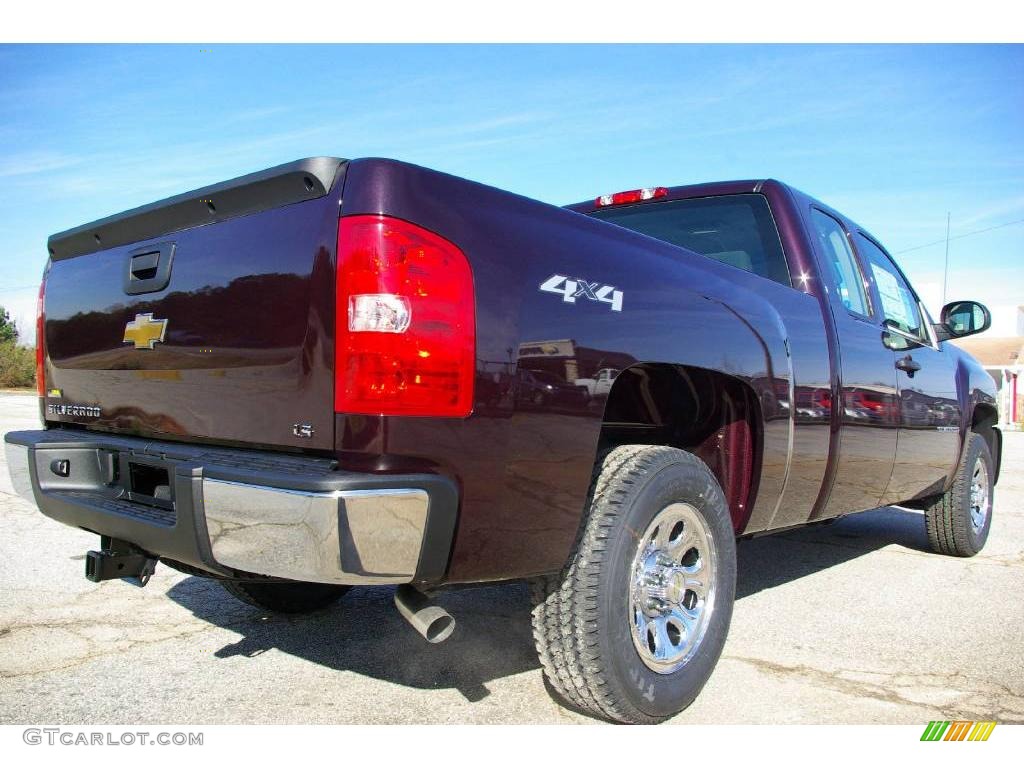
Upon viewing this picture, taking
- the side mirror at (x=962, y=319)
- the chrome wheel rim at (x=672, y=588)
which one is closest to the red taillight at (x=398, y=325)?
the chrome wheel rim at (x=672, y=588)

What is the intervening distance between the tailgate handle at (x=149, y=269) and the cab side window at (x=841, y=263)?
280 centimetres

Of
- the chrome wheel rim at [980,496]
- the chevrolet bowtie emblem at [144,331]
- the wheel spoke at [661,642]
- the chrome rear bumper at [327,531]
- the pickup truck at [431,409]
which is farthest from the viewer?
the chrome wheel rim at [980,496]

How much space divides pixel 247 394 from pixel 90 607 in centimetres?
218

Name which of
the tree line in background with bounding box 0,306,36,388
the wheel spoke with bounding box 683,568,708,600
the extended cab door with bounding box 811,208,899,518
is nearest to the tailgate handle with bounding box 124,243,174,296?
the wheel spoke with bounding box 683,568,708,600

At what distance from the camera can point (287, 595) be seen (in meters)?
3.57

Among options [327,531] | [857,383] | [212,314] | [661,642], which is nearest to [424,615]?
[327,531]

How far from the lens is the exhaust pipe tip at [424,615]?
2150mm

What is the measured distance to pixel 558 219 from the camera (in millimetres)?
2404

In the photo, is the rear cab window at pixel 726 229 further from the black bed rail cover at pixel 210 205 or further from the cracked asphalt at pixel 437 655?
the black bed rail cover at pixel 210 205

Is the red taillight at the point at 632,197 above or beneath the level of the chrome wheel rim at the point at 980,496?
above

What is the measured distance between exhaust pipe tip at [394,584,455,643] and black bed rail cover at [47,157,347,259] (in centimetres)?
107

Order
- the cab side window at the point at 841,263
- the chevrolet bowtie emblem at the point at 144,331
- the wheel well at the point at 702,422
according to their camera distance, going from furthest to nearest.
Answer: the cab side window at the point at 841,263
the wheel well at the point at 702,422
the chevrolet bowtie emblem at the point at 144,331

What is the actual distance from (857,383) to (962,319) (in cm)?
205

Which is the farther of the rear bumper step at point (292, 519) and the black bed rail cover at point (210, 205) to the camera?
the black bed rail cover at point (210, 205)
